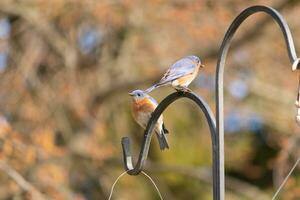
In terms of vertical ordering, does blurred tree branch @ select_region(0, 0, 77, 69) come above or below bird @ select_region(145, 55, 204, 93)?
above

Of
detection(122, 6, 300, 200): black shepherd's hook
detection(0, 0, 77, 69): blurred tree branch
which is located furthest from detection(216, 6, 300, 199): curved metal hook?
detection(0, 0, 77, 69): blurred tree branch

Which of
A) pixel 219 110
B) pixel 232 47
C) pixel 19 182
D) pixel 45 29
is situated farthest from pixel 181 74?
pixel 45 29

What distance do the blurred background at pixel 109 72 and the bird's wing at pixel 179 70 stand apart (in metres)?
3.61

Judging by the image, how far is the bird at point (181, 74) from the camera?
2225mm

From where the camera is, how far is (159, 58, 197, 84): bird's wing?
2248 mm

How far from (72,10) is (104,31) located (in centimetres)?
67

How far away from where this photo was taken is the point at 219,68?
81.9 inches

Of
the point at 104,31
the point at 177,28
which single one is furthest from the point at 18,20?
the point at 177,28

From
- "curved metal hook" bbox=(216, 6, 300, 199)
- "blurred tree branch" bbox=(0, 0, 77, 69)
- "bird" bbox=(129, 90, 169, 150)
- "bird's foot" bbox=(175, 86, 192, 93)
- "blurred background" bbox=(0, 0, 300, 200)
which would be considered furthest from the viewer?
"blurred background" bbox=(0, 0, 300, 200)

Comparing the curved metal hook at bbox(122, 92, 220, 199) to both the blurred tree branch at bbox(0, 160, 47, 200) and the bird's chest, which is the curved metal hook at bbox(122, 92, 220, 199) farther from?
the blurred tree branch at bbox(0, 160, 47, 200)

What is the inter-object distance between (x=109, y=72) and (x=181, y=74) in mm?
4936

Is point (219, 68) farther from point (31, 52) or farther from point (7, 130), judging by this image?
point (31, 52)

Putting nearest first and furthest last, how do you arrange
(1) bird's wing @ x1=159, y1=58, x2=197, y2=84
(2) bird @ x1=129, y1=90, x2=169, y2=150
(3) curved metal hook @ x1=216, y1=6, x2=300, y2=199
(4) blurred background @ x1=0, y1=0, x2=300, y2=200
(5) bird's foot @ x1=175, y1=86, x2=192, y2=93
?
(3) curved metal hook @ x1=216, y1=6, x2=300, y2=199, (5) bird's foot @ x1=175, y1=86, x2=192, y2=93, (1) bird's wing @ x1=159, y1=58, x2=197, y2=84, (2) bird @ x1=129, y1=90, x2=169, y2=150, (4) blurred background @ x1=0, y1=0, x2=300, y2=200

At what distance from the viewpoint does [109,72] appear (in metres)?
7.18
